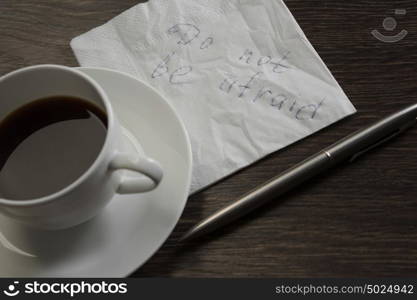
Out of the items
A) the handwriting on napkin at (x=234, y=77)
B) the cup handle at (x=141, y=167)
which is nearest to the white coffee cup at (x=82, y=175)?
the cup handle at (x=141, y=167)

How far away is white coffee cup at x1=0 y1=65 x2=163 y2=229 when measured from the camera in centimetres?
37

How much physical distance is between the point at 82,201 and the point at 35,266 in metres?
0.09

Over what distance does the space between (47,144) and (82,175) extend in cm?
7

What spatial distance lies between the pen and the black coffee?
0.12 metres

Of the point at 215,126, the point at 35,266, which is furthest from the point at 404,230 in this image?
the point at 35,266

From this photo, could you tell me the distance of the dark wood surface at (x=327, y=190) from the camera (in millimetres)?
443

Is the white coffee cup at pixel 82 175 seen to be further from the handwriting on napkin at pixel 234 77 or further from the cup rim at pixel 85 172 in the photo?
the handwriting on napkin at pixel 234 77

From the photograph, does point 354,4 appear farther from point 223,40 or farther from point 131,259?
point 131,259

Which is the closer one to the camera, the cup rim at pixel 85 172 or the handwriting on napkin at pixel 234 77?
the cup rim at pixel 85 172

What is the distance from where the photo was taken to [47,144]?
0.43 meters

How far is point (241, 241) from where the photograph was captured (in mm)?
451

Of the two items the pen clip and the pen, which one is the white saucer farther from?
the pen clip

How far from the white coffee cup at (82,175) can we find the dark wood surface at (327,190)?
0.08m

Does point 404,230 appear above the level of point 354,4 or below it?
below
